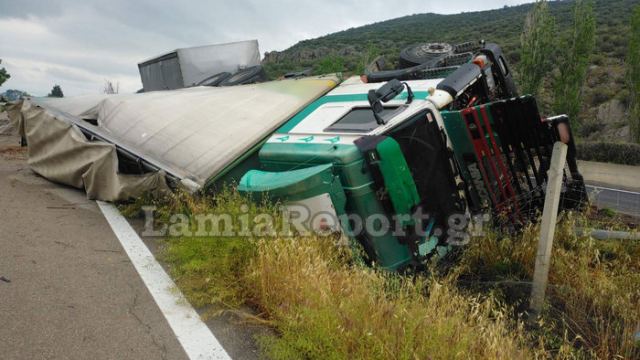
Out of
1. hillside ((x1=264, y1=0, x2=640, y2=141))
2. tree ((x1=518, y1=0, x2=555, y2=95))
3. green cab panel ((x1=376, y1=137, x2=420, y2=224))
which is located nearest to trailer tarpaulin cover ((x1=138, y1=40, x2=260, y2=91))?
hillside ((x1=264, y1=0, x2=640, y2=141))

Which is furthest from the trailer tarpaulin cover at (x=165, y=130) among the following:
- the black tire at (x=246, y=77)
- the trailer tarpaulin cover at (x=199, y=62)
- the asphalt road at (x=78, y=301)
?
the trailer tarpaulin cover at (x=199, y=62)

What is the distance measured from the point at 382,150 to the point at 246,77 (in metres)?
6.72

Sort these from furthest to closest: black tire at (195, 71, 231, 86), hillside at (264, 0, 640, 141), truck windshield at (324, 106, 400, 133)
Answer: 1. hillside at (264, 0, 640, 141)
2. black tire at (195, 71, 231, 86)
3. truck windshield at (324, 106, 400, 133)

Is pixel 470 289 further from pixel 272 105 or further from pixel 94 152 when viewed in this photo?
pixel 94 152

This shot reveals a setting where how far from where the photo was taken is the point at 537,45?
60.2 feet

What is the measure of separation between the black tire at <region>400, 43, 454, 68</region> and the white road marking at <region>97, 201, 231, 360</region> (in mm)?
4762

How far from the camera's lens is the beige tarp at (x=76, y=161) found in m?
6.09

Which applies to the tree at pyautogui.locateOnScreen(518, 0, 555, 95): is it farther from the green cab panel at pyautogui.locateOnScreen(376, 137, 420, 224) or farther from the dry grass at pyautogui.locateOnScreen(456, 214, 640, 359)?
the green cab panel at pyautogui.locateOnScreen(376, 137, 420, 224)

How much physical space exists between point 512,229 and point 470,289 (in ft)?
3.50

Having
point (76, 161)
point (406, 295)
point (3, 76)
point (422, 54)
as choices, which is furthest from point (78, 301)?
point (3, 76)

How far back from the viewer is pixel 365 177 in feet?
14.2

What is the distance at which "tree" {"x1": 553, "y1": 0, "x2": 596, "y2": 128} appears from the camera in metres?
18.0

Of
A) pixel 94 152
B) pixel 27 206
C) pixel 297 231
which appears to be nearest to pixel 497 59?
pixel 297 231

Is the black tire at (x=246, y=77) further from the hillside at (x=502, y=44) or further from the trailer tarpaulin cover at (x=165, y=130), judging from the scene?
the hillside at (x=502, y=44)
